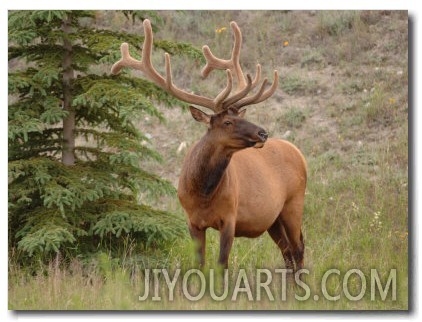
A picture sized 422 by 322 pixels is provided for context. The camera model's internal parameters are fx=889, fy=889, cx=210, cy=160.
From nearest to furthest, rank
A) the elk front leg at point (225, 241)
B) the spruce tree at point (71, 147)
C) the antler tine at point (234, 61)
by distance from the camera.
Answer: the elk front leg at point (225, 241), the antler tine at point (234, 61), the spruce tree at point (71, 147)

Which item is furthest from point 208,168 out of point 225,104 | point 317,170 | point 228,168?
point 317,170

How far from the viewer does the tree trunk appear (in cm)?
838

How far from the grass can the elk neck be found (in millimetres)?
778

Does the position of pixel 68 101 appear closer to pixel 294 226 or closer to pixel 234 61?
pixel 234 61

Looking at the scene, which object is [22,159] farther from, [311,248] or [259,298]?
[311,248]

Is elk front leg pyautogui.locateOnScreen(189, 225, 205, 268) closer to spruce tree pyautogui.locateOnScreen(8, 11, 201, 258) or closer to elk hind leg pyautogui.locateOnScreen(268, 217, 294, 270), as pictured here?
spruce tree pyautogui.locateOnScreen(8, 11, 201, 258)

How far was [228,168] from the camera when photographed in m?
7.59

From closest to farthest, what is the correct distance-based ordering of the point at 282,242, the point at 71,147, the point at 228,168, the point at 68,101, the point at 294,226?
the point at 228,168 → the point at 68,101 → the point at 71,147 → the point at 294,226 → the point at 282,242

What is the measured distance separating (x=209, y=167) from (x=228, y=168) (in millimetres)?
292

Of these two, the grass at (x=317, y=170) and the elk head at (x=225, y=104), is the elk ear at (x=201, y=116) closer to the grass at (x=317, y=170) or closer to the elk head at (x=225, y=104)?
the elk head at (x=225, y=104)

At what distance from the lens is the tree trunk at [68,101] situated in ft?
27.5

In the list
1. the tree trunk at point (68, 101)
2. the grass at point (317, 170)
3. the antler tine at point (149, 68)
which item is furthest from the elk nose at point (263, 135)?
the tree trunk at point (68, 101)

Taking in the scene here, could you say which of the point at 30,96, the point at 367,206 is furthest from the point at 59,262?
the point at 367,206

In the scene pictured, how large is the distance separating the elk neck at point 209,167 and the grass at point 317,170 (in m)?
0.78
